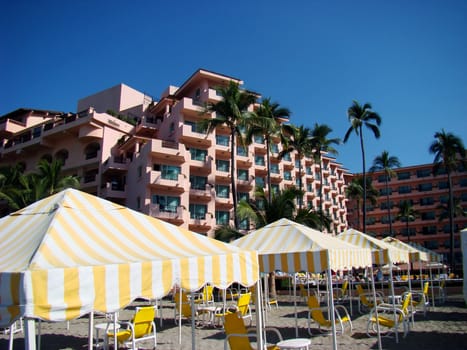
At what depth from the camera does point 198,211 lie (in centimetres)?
3697

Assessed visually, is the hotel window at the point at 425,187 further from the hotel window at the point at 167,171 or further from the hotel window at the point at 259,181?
the hotel window at the point at 167,171

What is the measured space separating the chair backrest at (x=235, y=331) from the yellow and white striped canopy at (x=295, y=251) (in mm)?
1446

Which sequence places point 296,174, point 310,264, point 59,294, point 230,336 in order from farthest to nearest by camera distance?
point 296,174, point 310,264, point 230,336, point 59,294

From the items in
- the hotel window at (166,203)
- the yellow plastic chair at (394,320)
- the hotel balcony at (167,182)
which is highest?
the hotel balcony at (167,182)

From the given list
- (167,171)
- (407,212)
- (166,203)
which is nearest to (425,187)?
(407,212)

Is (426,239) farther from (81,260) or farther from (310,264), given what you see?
(81,260)

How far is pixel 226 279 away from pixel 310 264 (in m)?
3.23

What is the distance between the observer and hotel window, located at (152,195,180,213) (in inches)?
1314

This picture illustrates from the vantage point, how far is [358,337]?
33.6 ft

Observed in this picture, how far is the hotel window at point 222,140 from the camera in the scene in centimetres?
4019

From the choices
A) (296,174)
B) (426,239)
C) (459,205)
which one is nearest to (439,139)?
(296,174)

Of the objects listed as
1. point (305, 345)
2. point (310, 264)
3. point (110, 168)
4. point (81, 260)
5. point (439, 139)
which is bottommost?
point (305, 345)

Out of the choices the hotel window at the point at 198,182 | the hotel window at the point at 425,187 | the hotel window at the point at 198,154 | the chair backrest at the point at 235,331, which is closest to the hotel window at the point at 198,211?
the hotel window at the point at 198,182

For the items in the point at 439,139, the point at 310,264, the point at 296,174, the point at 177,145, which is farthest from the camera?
the point at 296,174
